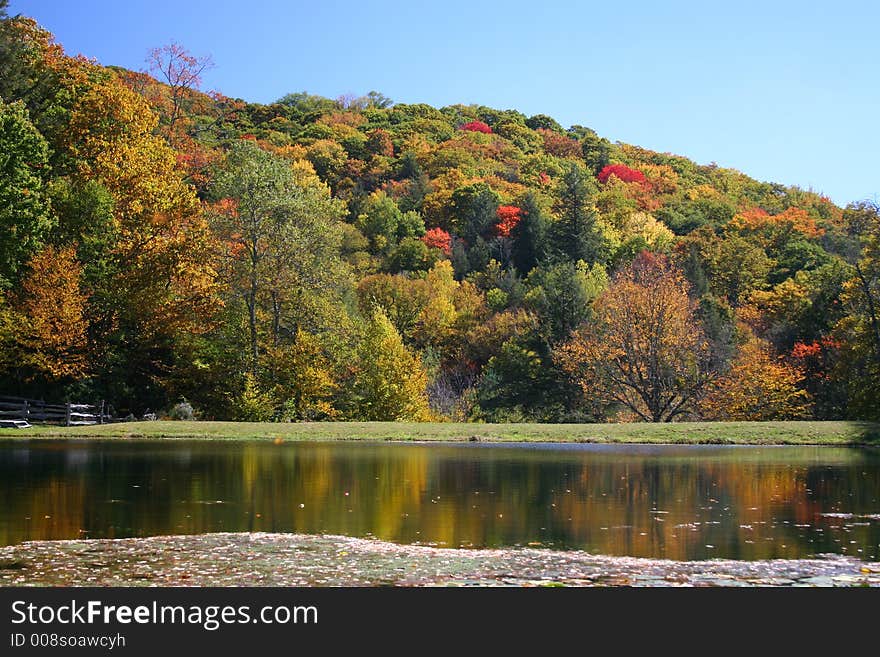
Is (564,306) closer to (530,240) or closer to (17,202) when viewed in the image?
(17,202)

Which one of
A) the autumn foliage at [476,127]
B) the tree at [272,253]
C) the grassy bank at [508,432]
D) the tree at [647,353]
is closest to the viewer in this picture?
the grassy bank at [508,432]

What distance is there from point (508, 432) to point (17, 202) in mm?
22899

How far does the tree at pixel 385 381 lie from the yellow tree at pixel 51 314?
12143 mm

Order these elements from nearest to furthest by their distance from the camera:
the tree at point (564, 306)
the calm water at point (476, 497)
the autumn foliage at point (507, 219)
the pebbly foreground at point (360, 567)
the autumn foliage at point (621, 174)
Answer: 1. the pebbly foreground at point (360, 567)
2. the calm water at point (476, 497)
3. the tree at point (564, 306)
4. the autumn foliage at point (507, 219)
5. the autumn foliage at point (621, 174)

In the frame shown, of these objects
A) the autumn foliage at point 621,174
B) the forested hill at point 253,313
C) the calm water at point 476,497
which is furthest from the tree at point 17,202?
the autumn foliage at point 621,174

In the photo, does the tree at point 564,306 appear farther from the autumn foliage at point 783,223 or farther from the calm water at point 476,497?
the autumn foliage at point 783,223

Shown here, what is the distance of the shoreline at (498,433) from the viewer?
33312 millimetres

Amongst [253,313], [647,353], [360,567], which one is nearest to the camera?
[360,567]

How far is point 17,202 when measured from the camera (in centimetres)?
4219

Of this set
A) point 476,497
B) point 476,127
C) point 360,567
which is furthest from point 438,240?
point 360,567

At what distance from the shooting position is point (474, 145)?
125688mm

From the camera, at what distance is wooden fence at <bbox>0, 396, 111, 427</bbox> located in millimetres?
41312
